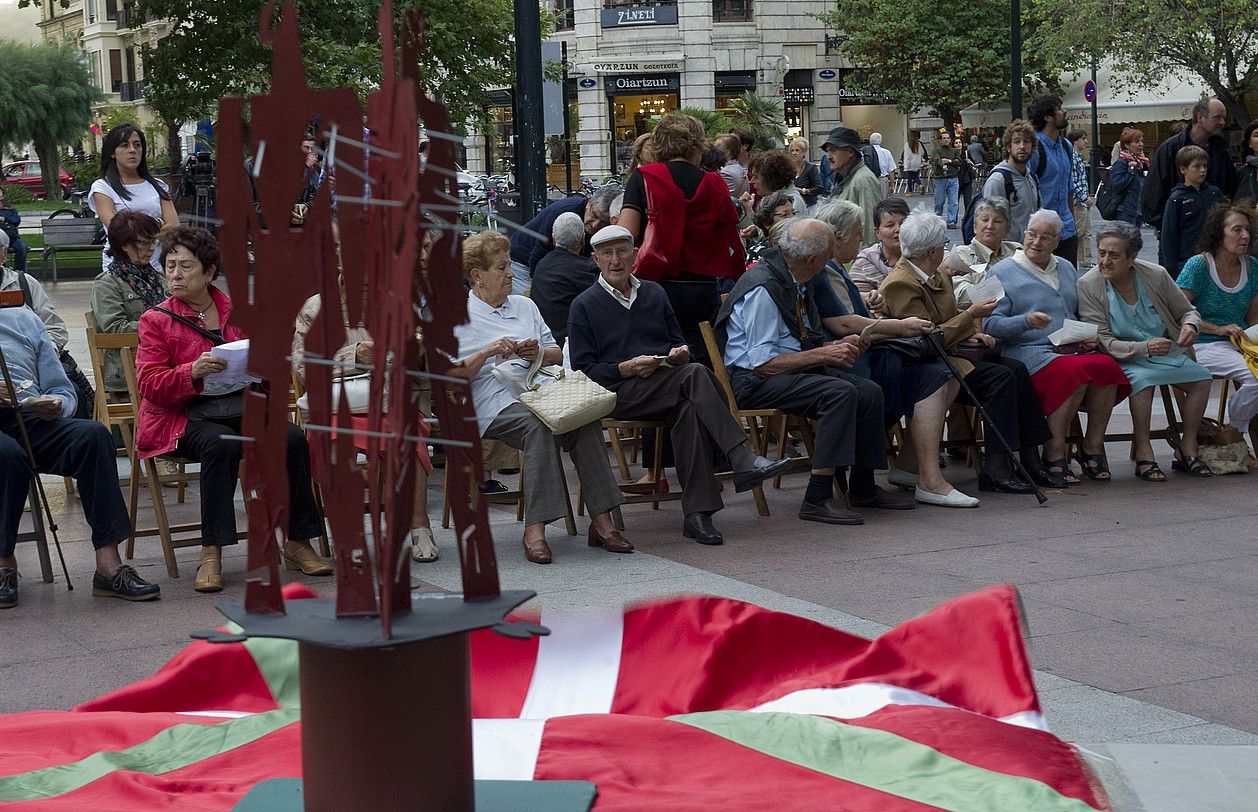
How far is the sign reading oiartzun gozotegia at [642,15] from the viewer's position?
44.2 metres

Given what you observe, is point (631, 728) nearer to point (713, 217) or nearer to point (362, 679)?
point (362, 679)

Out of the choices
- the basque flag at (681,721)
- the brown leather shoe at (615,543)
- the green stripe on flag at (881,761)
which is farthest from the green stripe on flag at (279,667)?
the brown leather shoe at (615,543)

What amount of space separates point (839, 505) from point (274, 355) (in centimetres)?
465

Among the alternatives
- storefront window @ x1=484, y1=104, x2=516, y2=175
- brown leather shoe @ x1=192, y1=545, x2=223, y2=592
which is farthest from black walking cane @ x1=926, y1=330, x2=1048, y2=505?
storefront window @ x1=484, y1=104, x2=516, y2=175

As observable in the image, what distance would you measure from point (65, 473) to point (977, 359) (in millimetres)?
4493

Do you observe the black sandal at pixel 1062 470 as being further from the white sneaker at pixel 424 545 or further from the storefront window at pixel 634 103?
the storefront window at pixel 634 103

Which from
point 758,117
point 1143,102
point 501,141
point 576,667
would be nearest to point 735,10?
point 501,141

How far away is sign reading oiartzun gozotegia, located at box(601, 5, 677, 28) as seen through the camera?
145 ft

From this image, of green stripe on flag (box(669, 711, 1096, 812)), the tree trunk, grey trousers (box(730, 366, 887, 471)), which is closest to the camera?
green stripe on flag (box(669, 711, 1096, 812))

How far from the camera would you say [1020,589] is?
19.2 feet

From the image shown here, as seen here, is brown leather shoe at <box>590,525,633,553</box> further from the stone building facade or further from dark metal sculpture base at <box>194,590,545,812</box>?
the stone building facade

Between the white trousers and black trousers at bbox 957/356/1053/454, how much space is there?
3.67 feet

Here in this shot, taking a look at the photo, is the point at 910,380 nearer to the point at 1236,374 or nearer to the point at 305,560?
the point at 1236,374

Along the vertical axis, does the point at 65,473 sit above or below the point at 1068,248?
below
